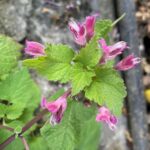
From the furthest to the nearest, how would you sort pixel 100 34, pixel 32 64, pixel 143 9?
pixel 143 9 < pixel 100 34 < pixel 32 64

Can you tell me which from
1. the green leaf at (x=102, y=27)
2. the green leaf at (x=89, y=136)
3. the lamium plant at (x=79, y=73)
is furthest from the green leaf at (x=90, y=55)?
the green leaf at (x=89, y=136)

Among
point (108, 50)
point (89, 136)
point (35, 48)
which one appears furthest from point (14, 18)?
point (108, 50)

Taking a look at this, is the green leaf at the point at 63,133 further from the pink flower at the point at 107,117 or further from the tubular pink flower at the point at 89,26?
the tubular pink flower at the point at 89,26

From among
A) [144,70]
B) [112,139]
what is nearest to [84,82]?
[112,139]

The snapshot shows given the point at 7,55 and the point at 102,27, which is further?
the point at 7,55

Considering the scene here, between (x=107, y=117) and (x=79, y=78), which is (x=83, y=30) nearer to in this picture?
(x=79, y=78)

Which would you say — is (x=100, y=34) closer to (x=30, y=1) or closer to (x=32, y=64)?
(x=32, y=64)

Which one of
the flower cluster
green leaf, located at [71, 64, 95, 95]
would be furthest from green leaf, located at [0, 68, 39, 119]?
green leaf, located at [71, 64, 95, 95]
